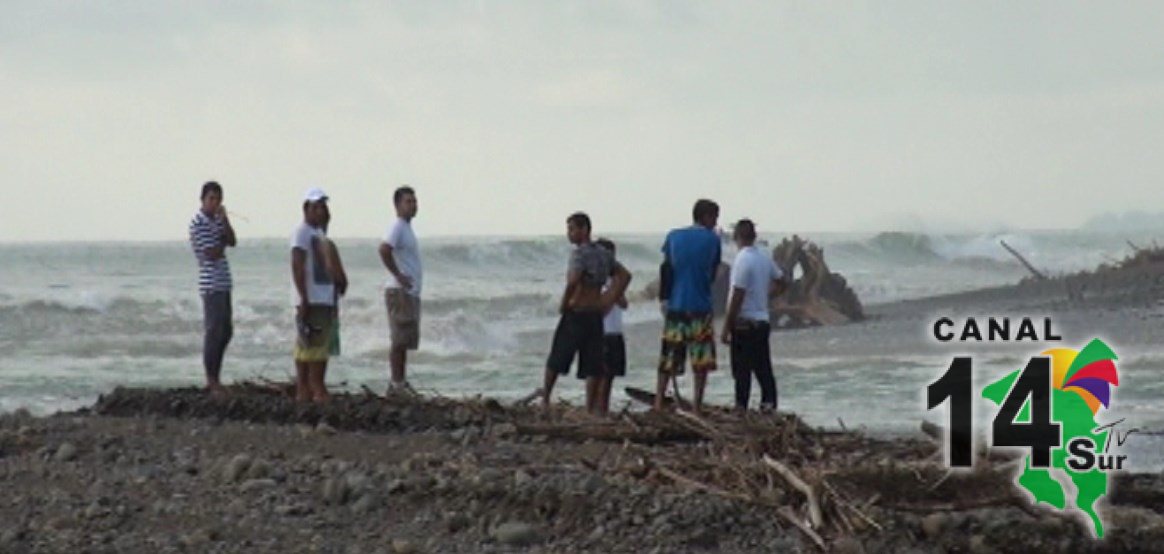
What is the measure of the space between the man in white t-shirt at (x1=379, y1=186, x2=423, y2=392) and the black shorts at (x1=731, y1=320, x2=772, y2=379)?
87.7 inches

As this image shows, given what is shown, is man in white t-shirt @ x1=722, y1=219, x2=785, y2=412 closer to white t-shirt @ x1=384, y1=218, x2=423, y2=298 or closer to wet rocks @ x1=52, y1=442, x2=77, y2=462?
white t-shirt @ x1=384, y1=218, x2=423, y2=298

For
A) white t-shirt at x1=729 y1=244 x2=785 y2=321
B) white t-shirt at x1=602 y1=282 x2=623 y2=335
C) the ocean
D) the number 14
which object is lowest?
the ocean

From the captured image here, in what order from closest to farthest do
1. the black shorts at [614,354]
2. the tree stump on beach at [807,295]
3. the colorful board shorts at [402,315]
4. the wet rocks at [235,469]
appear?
the wet rocks at [235,469], the black shorts at [614,354], the colorful board shorts at [402,315], the tree stump on beach at [807,295]

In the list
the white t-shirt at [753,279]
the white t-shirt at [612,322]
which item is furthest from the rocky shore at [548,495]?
the white t-shirt at [612,322]

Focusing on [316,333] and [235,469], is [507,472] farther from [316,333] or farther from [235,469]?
[316,333]

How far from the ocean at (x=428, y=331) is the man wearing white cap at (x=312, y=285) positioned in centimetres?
315

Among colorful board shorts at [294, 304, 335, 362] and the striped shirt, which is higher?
the striped shirt

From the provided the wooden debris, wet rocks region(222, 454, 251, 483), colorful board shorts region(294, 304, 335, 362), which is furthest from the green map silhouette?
colorful board shorts region(294, 304, 335, 362)

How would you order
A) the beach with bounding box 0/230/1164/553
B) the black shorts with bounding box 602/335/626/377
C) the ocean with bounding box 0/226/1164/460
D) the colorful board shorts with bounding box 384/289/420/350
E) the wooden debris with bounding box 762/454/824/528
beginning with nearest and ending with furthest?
the wooden debris with bounding box 762/454/824/528, the beach with bounding box 0/230/1164/553, the black shorts with bounding box 602/335/626/377, the colorful board shorts with bounding box 384/289/420/350, the ocean with bounding box 0/226/1164/460

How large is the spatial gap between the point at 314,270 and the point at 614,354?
2.14 metres

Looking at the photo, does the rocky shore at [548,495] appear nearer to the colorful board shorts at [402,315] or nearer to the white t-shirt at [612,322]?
the white t-shirt at [612,322]

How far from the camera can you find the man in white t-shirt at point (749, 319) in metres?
12.8

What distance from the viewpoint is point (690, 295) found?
12516 mm

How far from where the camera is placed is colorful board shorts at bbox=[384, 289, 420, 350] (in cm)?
1352
